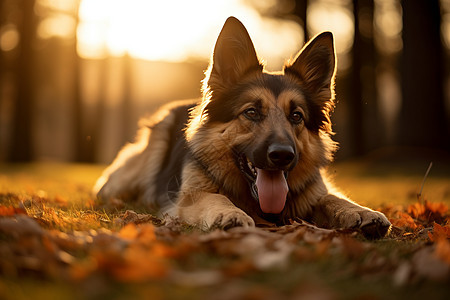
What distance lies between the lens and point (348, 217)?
359 centimetres

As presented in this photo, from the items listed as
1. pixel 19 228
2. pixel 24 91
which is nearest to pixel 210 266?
pixel 19 228

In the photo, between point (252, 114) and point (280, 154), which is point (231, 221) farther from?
point (252, 114)

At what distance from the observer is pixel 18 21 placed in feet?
60.4

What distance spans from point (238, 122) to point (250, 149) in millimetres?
408

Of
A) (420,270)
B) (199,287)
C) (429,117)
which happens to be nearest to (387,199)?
(420,270)

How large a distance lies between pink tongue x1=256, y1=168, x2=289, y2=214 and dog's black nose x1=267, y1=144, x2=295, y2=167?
24cm

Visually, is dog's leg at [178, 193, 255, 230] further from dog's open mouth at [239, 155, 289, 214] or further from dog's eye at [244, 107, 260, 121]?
dog's eye at [244, 107, 260, 121]

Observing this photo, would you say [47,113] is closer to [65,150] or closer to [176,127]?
[65,150]

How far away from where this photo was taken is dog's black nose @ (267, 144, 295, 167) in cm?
364

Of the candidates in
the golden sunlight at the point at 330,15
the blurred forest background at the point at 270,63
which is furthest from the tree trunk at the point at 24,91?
the golden sunlight at the point at 330,15

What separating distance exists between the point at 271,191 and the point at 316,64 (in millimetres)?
1705

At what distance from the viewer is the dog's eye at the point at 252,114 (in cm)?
420

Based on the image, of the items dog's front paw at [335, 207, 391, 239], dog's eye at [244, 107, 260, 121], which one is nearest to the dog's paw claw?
dog's front paw at [335, 207, 391, 239]

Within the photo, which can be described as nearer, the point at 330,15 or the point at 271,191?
the point at 271,191
